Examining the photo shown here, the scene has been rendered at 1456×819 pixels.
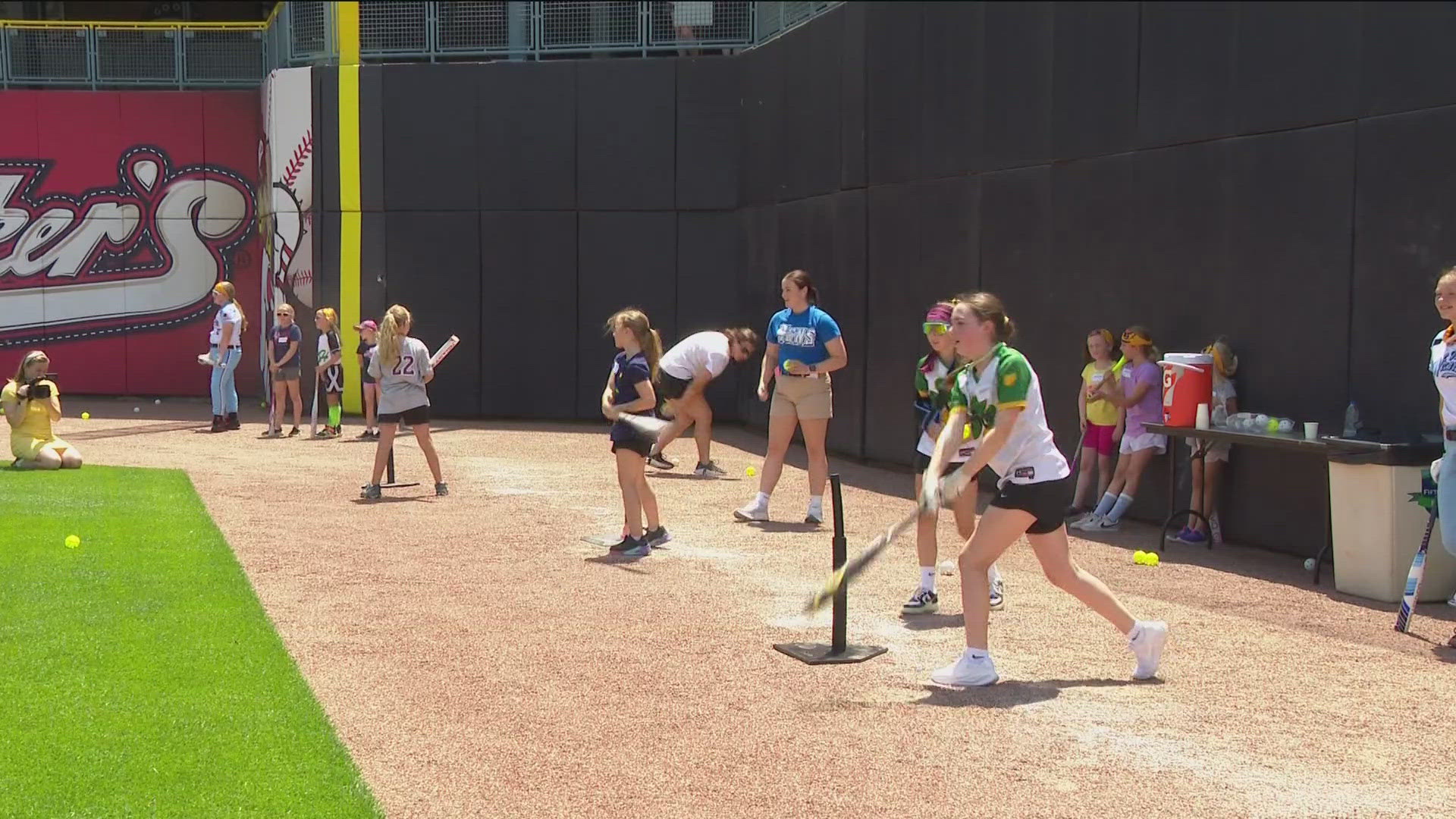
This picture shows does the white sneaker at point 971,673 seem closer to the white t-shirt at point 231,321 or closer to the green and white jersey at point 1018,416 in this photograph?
the green and white jersey at point 1018,416

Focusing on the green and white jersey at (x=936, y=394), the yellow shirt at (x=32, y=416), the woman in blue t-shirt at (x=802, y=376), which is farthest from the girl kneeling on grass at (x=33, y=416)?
the green and white jersey at (x=936, y=394)

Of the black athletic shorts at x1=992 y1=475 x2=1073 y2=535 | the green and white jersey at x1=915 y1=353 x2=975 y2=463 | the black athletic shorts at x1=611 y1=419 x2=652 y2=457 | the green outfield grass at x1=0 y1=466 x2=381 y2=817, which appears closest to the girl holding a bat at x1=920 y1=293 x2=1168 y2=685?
the black athletic shorts at x1=992 y1=475 x2=1073 y2=535

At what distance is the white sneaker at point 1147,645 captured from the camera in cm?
666

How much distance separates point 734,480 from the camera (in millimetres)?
14203

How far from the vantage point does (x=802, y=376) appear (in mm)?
11117

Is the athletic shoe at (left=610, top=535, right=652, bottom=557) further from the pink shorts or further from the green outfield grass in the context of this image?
the pink shorts

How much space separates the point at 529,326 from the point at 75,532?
401 inches

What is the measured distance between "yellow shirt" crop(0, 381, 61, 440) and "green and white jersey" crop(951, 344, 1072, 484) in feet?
→ 34.9

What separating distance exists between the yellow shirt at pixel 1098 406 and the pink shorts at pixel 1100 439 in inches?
1.7

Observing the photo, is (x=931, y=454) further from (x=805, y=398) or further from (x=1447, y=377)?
(x=805, y=398)

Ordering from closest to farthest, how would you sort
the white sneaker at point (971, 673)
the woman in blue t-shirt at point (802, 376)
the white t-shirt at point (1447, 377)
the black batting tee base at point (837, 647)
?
the white sneaker at point (971, 673)
the black batting tee base at point (837, 647)
the white t-shirt at point (1447, 377)
the woman in blue t-shirt at point (802, 376)

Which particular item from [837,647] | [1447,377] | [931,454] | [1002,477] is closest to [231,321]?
[931,454]

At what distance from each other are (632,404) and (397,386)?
3.55m

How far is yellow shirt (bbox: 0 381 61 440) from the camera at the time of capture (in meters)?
14.0
